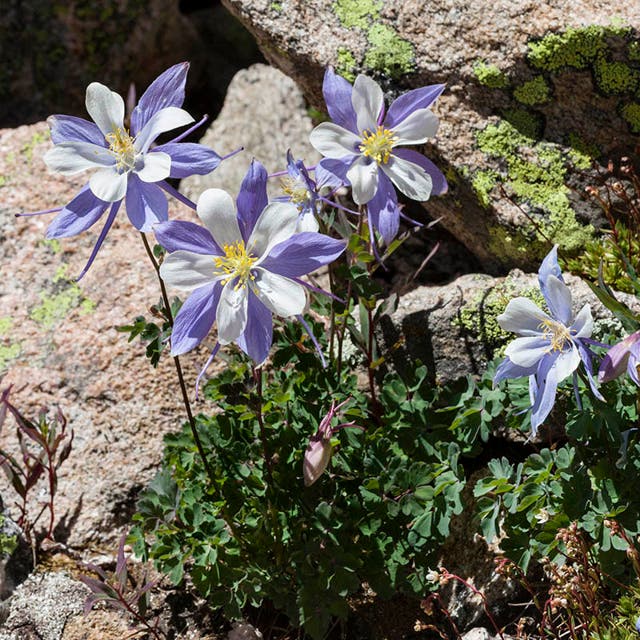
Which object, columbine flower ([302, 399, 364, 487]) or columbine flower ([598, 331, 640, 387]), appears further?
columbine flower ([302, 399, 364, 487])

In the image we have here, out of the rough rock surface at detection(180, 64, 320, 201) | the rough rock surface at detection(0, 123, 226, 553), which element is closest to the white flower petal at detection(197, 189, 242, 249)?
the rough rock surface at detection(0, 123, 226, 553)

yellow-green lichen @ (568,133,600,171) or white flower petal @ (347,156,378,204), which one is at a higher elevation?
white flower petal @ (347,156,378,204)

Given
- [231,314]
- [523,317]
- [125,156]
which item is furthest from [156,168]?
[523,317]

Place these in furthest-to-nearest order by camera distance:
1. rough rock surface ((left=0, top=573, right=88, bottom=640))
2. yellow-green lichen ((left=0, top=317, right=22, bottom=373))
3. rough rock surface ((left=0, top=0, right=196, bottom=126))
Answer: rough rock surface ((left=0, top=0, right=196, bottom=126))
yellow-green lichen ((left=0, top=317, right=22, bottom=373))
rough rock surface ((left=0, top=573, right=88, bottom=640))

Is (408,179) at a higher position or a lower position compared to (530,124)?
higher

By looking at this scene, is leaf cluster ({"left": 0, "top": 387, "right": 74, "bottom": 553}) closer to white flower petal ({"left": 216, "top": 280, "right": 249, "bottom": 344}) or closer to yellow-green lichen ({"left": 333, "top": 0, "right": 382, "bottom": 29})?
white flower petal ({"left": 216, "top": 280, "right": 249, "bottom": 344})

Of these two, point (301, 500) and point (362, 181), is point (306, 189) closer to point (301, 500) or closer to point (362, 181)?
point (362, 181)

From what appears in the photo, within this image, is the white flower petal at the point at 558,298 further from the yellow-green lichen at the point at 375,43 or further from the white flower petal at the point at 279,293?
the yellow-green lichen at the point at 375,43

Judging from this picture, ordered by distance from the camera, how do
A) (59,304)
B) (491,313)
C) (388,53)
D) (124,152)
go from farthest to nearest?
(59,304) → (388,53) → (491,313) → (124,152)

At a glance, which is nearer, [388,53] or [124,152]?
[124,152]
